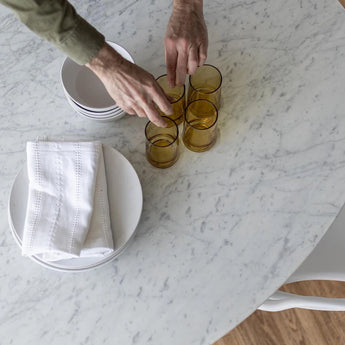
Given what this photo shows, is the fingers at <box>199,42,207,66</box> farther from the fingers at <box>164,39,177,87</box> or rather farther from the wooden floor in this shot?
the wooden floor

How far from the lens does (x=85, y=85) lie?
3.63 ft

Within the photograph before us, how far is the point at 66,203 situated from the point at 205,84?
1.41 ft

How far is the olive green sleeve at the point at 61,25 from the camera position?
836 mm

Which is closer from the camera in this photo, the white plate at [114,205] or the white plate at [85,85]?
the white plate at [114,205]

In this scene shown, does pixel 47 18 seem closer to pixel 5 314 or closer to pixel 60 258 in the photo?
pixel 60 258

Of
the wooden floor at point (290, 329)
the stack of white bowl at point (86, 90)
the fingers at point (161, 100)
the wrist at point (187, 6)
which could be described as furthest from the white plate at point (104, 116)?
the wooden floor at point (290, 329)

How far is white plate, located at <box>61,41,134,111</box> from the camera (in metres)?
1.09

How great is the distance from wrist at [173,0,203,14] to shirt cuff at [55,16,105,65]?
0.26 meters

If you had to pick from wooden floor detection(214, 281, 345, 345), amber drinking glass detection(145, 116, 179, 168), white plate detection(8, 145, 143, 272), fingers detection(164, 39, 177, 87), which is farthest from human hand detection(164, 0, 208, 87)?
wooden floor detection(214, 281, 345, 345)

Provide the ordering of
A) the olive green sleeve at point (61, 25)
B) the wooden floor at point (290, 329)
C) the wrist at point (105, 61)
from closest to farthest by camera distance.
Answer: the olive green sleeve at point (61, 25) < the wrist at point (105, 61) < the wooden floor at point (290, 329)

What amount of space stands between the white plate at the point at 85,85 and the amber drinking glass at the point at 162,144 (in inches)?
4.7

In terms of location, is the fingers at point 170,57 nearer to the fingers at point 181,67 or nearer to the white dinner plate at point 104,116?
the fingers at point 181,67

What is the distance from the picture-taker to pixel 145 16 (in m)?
1.21

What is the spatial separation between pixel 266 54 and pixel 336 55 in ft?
0.57
